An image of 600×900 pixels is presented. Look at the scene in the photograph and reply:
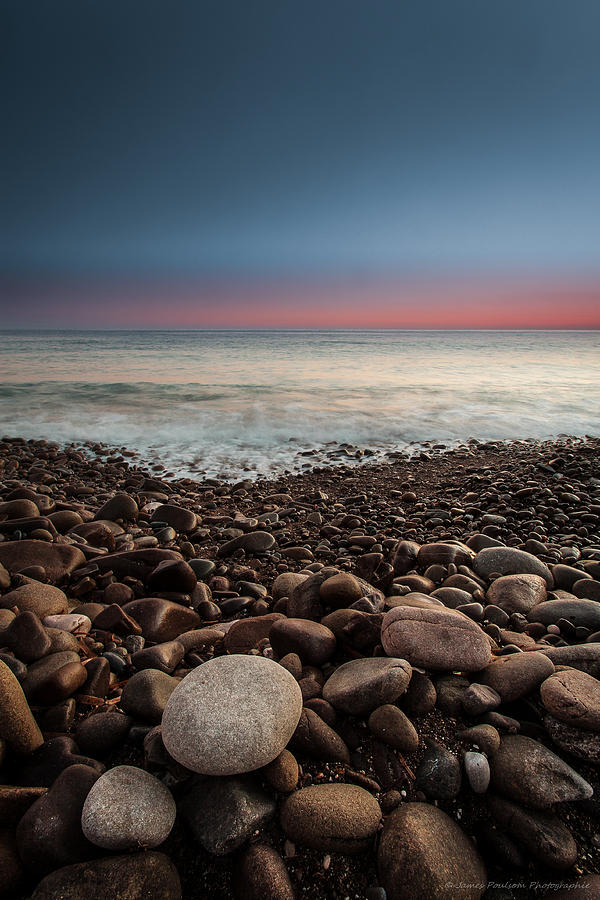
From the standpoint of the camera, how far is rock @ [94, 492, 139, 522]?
4277 mm

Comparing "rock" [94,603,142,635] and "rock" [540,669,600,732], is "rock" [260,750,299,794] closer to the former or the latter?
"rock" [540,669,600,732]

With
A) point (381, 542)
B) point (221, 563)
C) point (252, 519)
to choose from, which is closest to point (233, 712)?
point (221, 563)

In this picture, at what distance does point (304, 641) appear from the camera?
205 centimetres

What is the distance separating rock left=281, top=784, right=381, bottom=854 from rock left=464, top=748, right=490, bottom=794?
0.31 m

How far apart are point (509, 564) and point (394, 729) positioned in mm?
1768

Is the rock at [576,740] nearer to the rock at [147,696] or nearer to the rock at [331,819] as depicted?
the rock at [331,819]

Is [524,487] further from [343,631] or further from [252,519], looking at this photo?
[343,631]

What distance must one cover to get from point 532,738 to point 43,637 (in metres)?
2.01

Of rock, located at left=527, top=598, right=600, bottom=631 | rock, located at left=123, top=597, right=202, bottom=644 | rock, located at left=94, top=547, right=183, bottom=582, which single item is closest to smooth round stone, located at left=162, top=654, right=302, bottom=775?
rock, located at left=123, top=597, right=202, bottom=644

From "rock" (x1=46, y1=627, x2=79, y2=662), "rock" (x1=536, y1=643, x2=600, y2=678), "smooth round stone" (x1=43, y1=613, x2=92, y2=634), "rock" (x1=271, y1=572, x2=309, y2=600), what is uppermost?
"rock" (x1=536, y1=643, x2=600, y2=678)

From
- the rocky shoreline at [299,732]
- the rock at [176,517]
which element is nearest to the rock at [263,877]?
the rocky shoreline at [299,732]

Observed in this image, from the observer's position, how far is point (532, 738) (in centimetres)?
155

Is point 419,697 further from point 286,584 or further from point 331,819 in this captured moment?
point 286,584

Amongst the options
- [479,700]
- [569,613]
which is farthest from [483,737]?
[569,613]
